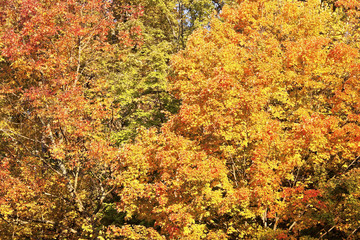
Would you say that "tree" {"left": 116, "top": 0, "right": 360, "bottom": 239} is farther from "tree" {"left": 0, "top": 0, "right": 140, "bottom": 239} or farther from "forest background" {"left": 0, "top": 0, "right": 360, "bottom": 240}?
"tree" {"left": 0, "top": 0, "right": 140, "bottom": 239}

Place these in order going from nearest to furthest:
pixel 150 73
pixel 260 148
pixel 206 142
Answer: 1. pixel 260 148
2. pixel 206 142
3. pixel 150 73

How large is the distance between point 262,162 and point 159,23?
28.1 meters

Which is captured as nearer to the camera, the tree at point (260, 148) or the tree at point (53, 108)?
the tree at point (260, 148)

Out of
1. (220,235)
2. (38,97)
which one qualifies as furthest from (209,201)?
(38,97)

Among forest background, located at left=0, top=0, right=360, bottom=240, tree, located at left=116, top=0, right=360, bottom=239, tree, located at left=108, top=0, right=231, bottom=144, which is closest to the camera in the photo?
tree, located at left=116, top=0, right=360, bottom=239

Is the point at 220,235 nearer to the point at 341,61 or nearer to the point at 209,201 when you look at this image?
the point at 209,201

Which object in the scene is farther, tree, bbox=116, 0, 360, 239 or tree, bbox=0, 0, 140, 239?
tree, bbox=0, 0, 140, 239

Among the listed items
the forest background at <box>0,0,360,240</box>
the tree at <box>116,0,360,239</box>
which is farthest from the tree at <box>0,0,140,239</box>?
the tree at <box>116,0,360,239</box>

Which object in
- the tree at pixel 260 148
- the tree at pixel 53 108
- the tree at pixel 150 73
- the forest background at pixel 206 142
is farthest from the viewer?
the tree at pixel 150 73

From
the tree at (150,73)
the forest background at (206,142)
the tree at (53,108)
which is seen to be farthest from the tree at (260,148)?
the tree at (150,73)

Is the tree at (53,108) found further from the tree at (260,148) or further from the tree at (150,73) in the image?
the tree at (150,73)

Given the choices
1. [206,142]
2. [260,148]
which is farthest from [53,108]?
[260,148]

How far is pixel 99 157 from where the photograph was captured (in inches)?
663

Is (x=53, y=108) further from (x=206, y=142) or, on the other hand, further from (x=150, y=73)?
(x=150, y=73)
